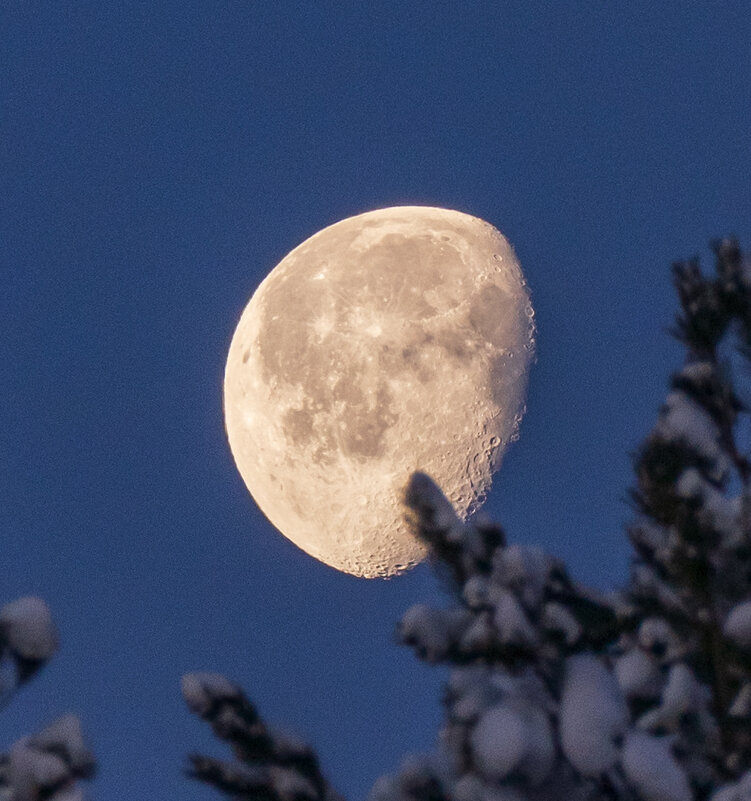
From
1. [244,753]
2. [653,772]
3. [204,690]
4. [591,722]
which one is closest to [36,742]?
[204,690]

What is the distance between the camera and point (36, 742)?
315cm

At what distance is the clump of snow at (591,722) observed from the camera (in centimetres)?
293

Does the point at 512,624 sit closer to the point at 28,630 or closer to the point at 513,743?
the point at 513,743

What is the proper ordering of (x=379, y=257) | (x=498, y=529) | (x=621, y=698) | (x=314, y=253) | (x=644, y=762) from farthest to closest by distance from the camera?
(x=314, y=253) → (x=379, y=257) → (x=498, y=529) → (x=621, y=698) → (x=644, y=762)

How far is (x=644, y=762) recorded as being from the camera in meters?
2.86

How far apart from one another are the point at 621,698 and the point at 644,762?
33 centimetres

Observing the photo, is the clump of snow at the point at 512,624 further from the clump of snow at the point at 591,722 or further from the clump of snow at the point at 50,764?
the clump of snow at the point at 50,764

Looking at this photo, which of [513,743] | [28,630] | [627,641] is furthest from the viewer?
[627,641]

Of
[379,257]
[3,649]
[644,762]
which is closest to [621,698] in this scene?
[644,762]

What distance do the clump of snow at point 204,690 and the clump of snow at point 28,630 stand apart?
535 mm

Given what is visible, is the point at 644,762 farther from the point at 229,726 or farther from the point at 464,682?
the point at 229,726

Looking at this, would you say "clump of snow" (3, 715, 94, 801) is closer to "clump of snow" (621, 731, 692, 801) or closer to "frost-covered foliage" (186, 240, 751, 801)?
"frost-covered foliage" (186, 240, 751, 801)

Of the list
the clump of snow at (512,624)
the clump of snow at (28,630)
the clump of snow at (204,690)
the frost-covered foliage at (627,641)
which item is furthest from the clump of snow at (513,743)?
the clump of snow at (28,630)

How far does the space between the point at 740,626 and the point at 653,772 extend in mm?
598
